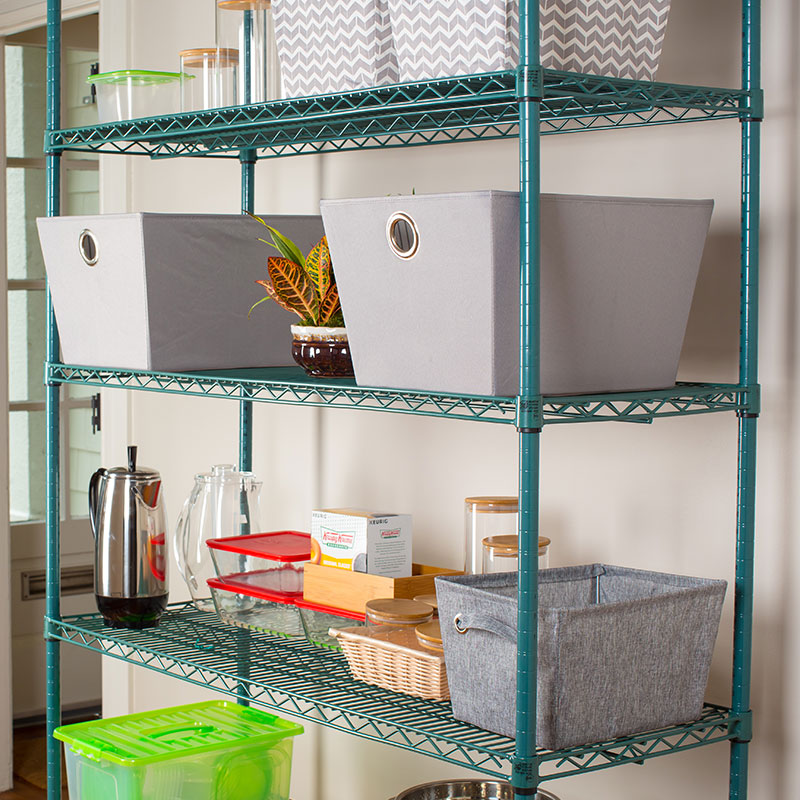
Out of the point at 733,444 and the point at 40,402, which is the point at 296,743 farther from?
the point at 40,402

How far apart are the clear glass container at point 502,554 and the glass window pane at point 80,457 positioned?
8.11ft

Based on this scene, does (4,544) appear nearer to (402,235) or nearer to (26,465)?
(26,465)

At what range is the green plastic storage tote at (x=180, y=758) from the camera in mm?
1982

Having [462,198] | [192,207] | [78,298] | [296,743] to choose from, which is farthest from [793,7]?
[296,743]

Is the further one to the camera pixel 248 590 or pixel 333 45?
pixel 248 590

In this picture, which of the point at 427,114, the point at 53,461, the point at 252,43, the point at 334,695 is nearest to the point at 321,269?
the point at 427,114

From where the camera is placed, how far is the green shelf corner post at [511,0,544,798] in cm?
144

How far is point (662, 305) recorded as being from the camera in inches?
63.9

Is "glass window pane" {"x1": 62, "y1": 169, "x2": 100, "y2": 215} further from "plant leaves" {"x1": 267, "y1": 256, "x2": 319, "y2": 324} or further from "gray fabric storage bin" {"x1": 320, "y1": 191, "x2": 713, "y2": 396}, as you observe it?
"gray fabric storage bin" {"x1": 320, "y1": 191, "x2": 713, "y2": 396}

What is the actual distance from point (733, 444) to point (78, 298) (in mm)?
1109

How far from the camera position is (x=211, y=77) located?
6.77ft

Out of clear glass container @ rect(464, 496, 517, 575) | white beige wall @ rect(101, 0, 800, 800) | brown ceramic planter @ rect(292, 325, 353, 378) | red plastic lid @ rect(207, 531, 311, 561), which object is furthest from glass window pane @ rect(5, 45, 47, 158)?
clear glass container @ rect(464, 496, 517, 575)

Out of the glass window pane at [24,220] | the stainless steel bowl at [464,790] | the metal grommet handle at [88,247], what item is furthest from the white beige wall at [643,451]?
the glass window pane at [24,220]

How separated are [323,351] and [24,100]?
2549 mm
